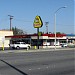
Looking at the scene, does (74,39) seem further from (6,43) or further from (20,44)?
(20,44)

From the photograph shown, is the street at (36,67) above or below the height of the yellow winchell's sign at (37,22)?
below

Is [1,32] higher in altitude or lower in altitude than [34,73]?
higher

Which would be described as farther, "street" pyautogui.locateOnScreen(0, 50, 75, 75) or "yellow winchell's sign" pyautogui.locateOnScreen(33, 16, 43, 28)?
"yellow winchell's sign" pyautogui.locateOnScreen(33, 16, 43, 28)

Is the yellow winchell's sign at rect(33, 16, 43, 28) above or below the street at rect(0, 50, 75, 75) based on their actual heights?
above

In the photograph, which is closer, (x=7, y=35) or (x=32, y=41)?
(x=32, y=41)

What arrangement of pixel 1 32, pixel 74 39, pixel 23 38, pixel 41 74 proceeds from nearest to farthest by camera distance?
pixel 41 74
pixel 23 38
pixel 1 32
pixel 74 39

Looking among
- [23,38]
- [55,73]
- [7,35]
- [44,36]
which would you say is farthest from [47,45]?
[55,73]

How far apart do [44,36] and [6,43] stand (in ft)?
71.3

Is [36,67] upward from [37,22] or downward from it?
downward

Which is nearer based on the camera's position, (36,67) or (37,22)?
(36,67)

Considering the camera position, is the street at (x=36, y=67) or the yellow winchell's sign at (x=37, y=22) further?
the yellow winchell's sign at (x=37, y=22)

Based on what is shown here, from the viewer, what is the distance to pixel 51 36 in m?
82.2

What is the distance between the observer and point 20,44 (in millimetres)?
75250

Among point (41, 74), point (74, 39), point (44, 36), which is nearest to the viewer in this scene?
point (41, 74)
